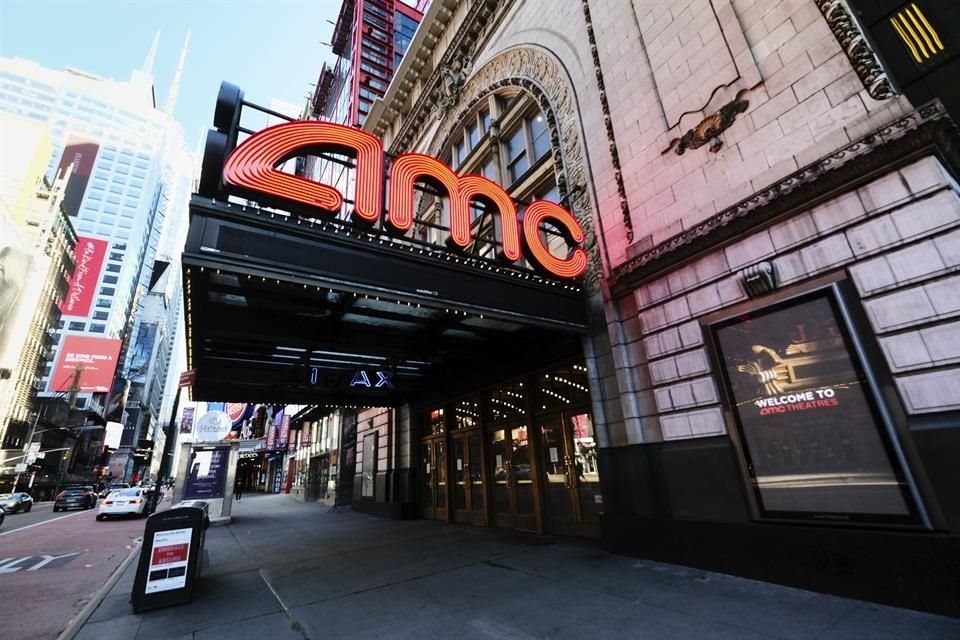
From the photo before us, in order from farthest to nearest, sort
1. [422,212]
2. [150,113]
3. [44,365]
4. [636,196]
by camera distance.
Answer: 1. [150,113]
2. [44,365]
3. [422,212]
4. [636,196]

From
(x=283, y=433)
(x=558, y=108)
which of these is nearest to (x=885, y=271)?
(x=558, y=108)

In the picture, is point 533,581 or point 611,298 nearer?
point 533,581

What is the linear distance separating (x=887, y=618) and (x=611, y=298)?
5964 millimetres

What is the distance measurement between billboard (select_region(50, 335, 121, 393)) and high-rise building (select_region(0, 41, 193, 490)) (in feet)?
41.0

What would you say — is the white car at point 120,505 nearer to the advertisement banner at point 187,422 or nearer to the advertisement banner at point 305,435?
the advertisement banner at point 187,422

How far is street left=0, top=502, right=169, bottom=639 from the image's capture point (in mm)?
5969

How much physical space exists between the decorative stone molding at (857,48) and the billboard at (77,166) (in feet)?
558

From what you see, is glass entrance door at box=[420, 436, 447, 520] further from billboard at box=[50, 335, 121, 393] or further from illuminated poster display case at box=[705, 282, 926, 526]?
billboard at box=[50, 335, 121, 393]

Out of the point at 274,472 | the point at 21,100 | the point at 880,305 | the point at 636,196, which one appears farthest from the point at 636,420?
the point at 21,100

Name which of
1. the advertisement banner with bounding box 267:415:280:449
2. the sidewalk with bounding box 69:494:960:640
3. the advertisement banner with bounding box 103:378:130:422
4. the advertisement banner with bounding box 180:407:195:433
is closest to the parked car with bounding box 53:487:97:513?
the advertisement banner with bounding box 267:415:280:449

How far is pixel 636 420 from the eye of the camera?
798 cm

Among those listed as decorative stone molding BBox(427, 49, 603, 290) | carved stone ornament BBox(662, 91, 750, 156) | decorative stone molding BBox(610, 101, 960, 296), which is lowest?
decorative stone molding BBox(610, 101, 960, 296)

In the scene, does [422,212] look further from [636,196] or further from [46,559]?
[46,559]

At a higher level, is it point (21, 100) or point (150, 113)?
point (150, 113)
